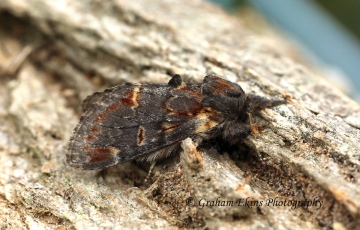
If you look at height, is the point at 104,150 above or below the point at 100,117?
below

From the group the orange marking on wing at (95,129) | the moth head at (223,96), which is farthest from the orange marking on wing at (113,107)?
the moth head at (223,96)

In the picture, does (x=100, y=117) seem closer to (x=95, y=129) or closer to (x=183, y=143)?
(x=95, y=129)

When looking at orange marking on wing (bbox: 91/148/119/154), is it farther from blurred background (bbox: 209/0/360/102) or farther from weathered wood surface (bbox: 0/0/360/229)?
blurred background (bbox: 209/0/360/102)

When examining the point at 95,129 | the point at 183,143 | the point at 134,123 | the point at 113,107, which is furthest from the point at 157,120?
the point at 95,129

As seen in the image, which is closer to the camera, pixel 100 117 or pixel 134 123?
pixel 134 123

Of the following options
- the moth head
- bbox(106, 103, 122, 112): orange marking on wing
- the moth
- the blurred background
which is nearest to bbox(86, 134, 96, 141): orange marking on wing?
the moth

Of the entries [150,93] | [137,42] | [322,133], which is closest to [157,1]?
[137,42]

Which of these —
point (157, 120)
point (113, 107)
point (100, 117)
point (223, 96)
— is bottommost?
point (100, 117)
